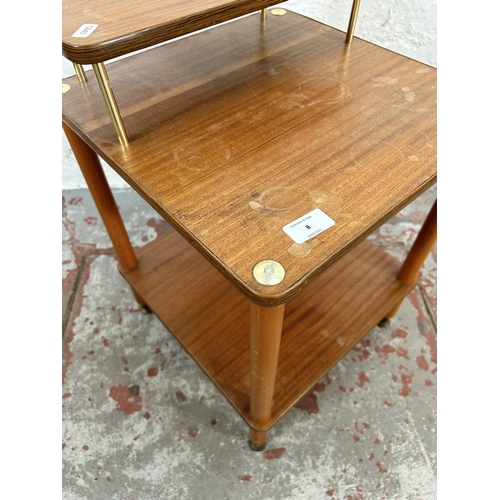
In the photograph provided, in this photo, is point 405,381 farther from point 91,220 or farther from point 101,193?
point 91,220

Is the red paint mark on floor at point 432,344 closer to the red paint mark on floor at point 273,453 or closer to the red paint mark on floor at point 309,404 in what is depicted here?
the red paint mark on floor at point 309,404

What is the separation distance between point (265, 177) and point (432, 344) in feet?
2.92

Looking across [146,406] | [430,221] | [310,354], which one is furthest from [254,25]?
[146,406]

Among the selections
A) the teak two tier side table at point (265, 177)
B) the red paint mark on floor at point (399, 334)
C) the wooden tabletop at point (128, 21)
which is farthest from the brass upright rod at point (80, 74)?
the red paint mark on floor at point (399, 334)

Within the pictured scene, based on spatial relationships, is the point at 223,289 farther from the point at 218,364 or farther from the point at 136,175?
the point at 136,175

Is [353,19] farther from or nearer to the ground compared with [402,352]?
farther from the ground

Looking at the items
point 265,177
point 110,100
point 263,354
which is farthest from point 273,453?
point 110,100

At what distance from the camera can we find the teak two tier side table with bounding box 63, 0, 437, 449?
1.83 ft

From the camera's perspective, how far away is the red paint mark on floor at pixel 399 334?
1.23m

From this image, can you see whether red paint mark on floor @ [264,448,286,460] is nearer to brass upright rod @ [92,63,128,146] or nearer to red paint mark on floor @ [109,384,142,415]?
red paint mark on floor @ [109,384,142,415]

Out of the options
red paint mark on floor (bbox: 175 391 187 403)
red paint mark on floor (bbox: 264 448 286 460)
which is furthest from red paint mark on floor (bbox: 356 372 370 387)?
red paint mark on floor (bbox: 175 391 187 403)

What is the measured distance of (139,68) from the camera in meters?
0.84

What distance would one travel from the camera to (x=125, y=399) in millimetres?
1112

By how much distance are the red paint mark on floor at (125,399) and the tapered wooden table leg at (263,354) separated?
374 mm
